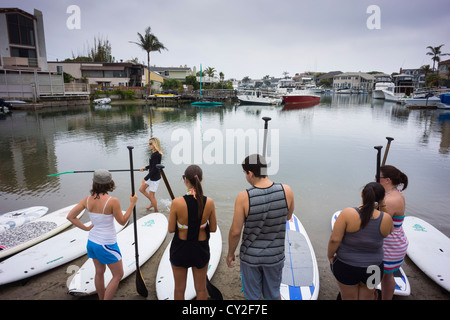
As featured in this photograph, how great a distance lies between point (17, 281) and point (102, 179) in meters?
2.77

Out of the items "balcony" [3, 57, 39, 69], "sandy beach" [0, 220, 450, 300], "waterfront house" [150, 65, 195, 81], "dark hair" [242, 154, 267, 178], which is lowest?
"sandy beach" [0, 220, 450, 300]

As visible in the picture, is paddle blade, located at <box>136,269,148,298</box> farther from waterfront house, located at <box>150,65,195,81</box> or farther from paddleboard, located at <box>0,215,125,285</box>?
waterfront house, located at <box>150,65,195,81</box>

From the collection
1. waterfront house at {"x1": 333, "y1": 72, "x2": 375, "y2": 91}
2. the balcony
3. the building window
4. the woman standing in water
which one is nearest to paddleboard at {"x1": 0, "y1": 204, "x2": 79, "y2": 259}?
the woman standing in water

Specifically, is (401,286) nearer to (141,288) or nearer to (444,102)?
(141,288)

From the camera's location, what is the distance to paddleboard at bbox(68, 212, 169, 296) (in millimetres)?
3842

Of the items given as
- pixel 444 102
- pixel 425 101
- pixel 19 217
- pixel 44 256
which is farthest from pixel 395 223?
pixel 425 101

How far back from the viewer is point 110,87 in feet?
169

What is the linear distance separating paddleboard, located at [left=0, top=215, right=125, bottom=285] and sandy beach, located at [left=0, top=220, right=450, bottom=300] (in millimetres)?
141

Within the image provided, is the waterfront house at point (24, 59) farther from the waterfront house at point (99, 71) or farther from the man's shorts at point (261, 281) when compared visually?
the man's shorts at point (261, 281)

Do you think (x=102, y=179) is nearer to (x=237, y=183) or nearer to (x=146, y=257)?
(x=146, y=257)

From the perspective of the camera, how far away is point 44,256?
457 centimetres

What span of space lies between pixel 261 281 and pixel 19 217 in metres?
5.97
